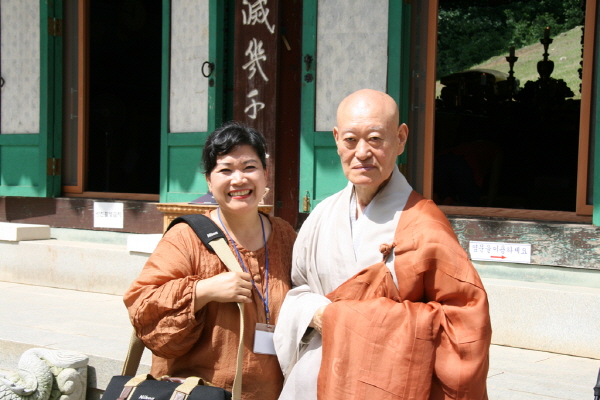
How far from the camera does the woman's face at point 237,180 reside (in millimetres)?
2291

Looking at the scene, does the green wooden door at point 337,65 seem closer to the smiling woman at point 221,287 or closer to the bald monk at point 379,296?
the smiling woman at point 221,287

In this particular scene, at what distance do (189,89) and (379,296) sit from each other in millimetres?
4276

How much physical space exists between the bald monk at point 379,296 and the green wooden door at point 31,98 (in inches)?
200

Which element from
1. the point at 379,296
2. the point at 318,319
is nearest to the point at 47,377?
the point at 318,319

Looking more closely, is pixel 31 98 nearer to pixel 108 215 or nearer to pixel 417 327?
pixel 108 215

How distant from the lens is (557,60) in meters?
6.80

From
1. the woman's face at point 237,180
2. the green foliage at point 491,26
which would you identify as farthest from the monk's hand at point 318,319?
the green foliage at point 491,26

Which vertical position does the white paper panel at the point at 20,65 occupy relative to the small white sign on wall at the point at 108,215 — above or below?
above

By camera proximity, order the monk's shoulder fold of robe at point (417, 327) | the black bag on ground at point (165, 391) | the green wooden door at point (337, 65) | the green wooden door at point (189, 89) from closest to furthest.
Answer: the monk's shoulder fold of robe at point (417, 327), the black bag on ground at point (165, 391), the green wooden door at point (337, 65), the green wooden door at point (189, 89)

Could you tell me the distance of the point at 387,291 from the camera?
1877mm

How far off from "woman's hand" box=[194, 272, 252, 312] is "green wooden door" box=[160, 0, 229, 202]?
11.7 feet

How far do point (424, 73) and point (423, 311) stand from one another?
328cm

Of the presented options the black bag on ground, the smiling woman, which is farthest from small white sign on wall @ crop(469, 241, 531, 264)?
the black bag on ground

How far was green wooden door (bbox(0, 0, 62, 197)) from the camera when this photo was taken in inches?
255
